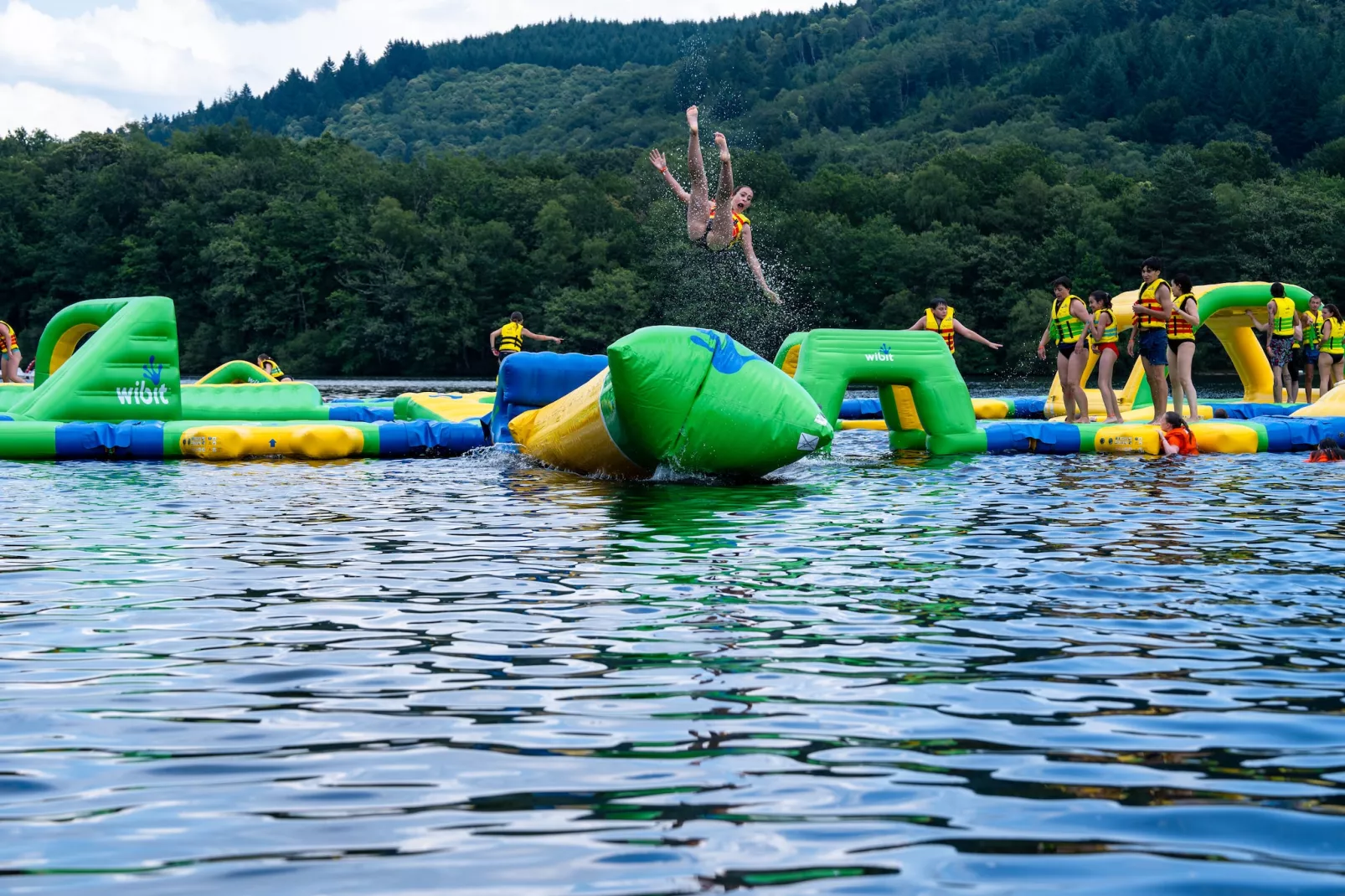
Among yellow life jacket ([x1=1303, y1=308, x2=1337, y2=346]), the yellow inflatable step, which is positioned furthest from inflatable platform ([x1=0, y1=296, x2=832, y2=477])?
yellow life jacket ([x1=1303, y1=308, x2=1337, y2=346])

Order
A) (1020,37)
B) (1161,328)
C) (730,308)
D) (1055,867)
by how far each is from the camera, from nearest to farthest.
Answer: (1055,867), (1161,328), (730,308), (1020,37)

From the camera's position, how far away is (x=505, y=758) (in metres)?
3.38

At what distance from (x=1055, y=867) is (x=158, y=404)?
1315cm

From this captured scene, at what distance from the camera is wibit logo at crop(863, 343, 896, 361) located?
13.2m

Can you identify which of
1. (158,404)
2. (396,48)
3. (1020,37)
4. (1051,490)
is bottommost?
(1051,490)

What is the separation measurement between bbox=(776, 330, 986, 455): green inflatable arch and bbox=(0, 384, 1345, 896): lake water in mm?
5486

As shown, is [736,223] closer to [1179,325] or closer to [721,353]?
[1179,325]

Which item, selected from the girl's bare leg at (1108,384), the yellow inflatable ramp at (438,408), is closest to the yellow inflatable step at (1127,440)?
the girl's bare leg at (1108,384)

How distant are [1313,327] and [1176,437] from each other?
6.28m

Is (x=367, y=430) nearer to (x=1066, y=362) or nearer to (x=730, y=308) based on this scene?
(x=1066, y=362)

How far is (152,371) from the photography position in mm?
14352

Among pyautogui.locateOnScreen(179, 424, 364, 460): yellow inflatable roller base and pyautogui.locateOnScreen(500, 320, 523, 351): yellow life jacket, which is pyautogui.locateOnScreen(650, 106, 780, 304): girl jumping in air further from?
pyautogui.locateOnScreen(500, 320, 523, 351): yellow life jacket

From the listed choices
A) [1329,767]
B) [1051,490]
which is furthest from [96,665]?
[1051,490]

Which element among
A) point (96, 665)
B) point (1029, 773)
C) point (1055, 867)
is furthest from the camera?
point (96, 665)
